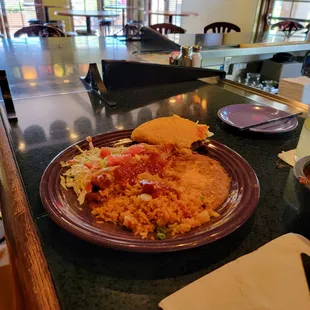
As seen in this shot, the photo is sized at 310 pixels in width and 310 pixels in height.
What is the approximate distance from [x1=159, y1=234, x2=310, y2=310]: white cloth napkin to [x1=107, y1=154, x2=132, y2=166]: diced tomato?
0.30m

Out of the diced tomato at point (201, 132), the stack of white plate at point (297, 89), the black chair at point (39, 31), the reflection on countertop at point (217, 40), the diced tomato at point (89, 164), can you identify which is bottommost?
the stack of white plate at point (297, 89)

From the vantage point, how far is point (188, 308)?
15.1 inches

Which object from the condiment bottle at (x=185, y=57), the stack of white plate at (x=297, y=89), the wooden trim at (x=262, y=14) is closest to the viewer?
the condiment bottle at (x=185, y=57)

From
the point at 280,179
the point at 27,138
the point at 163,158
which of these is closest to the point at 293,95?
the point at 280,179

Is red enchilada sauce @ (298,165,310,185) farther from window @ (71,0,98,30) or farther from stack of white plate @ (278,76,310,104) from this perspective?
window @ (71,0,98,30)

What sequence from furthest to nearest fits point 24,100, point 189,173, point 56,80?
point 56,80
point 24,100
point 189,173

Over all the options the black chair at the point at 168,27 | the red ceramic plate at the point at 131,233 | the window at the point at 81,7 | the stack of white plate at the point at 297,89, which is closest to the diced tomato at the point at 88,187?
the red ceramic plate at the point at 131,233

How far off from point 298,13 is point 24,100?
4.90 metres

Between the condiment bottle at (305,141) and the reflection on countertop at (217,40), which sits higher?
the condiment bottle at (305,141)

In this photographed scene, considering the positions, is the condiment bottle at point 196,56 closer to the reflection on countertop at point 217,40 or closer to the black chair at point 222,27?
the reflection on countertop at point 217,40

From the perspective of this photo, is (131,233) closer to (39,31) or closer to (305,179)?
(305,179)

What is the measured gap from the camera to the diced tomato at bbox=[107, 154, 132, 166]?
2.08 ft

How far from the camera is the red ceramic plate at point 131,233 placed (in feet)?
1.51

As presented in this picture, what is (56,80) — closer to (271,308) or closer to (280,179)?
(280,179)
